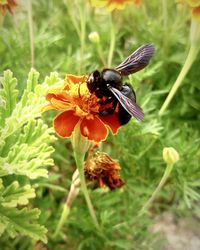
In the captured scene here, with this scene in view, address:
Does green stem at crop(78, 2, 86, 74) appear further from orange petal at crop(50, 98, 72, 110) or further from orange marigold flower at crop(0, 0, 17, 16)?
orange petal at crop(50, 98, 72, 110)

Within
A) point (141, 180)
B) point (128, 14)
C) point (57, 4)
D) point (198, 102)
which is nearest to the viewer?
point (141, 180)

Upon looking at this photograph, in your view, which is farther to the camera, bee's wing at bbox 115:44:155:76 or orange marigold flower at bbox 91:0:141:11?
orange marigold flower at bbox 91:0:141:11

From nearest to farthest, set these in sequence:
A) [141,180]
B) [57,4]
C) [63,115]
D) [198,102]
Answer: [63,115], [141,180], [198,102], [57,4]

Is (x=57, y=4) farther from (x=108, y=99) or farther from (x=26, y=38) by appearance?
(x=108, y=99)

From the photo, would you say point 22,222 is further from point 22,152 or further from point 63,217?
point 63,217

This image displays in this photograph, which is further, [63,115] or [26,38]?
[26,38]

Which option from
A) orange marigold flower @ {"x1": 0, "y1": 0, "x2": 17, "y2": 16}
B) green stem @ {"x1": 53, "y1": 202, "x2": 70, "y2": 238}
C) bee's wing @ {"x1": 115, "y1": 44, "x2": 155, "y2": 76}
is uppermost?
orange marigold flower @ {"x1": 0, "y1": 0, "x2": 17, "y2": 16}

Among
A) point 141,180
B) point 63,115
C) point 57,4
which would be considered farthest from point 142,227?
point 57,4

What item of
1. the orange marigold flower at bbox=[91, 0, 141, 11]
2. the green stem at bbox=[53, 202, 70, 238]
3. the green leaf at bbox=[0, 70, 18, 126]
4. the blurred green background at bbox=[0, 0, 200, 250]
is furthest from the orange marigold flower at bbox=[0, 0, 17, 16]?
the green stem at bbox=[53, 202, 70, 238]
